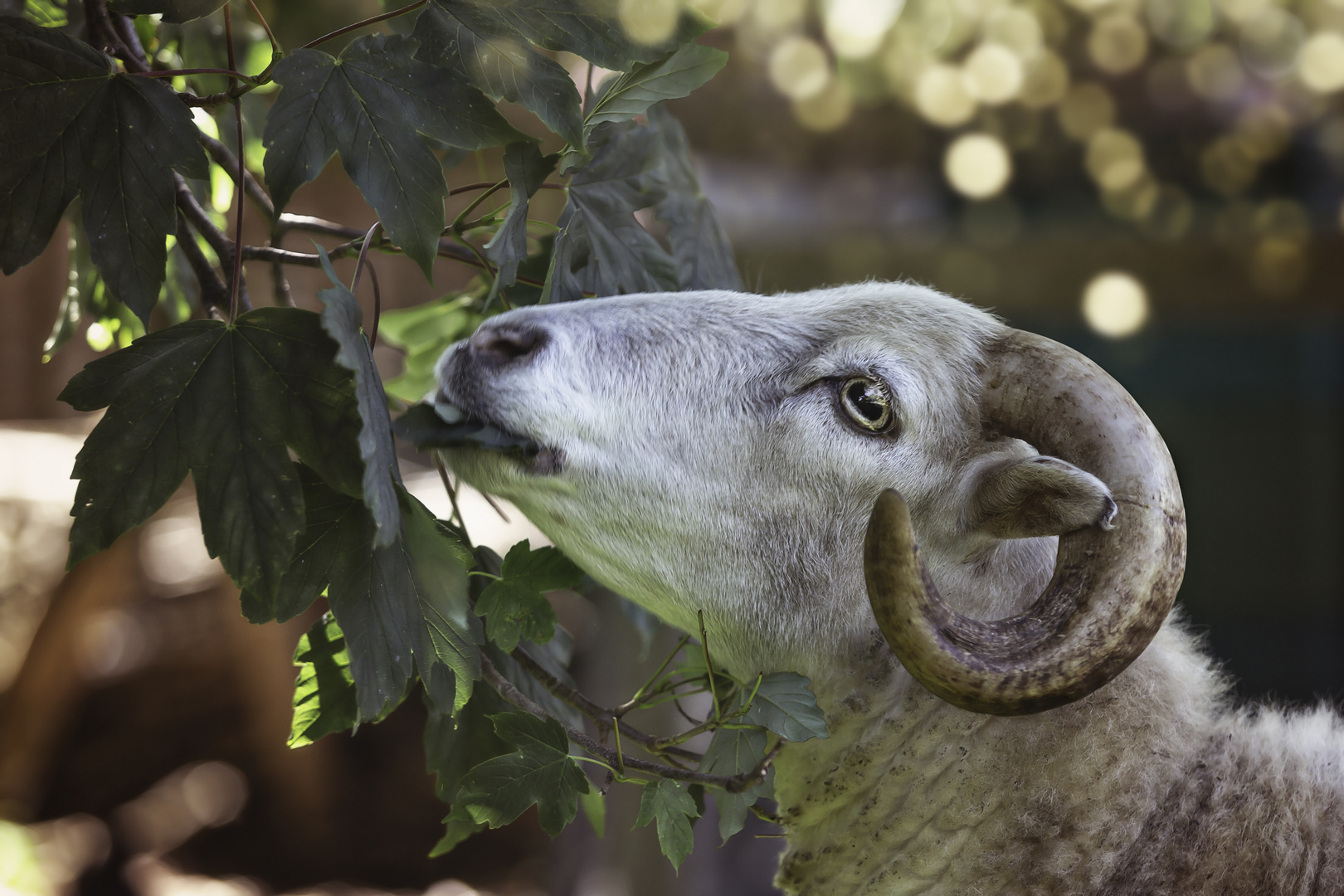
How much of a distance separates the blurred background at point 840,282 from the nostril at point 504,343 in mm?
2620

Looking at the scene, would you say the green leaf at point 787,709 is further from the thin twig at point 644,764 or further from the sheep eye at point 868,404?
the sheep eye at point 868,404

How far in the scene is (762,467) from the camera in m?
1.61

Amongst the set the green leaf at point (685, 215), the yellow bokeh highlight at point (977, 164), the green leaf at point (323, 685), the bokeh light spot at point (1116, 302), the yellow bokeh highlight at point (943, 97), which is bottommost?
the bokeh light spot at point (1116, 302)

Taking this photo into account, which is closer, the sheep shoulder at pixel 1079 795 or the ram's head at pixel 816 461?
the ram's head at pixel 816 461

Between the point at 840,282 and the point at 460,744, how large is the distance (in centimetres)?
320

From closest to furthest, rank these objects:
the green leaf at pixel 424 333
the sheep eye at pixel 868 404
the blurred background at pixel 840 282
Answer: the sheep eye at pixel 868 404 < the green leaf at pixel 424 333 < the blurred background at pixel 840 282

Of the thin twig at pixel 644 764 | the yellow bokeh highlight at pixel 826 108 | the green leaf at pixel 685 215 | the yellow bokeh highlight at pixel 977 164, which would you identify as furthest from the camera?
the yellow bokeh highlight at pixel 977 164

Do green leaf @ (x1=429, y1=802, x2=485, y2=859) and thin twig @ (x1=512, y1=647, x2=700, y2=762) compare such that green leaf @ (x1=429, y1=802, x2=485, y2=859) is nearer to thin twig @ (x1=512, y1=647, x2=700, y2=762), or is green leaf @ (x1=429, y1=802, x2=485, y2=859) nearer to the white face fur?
thin twig @ (x1=512, y1=647, x2=700, y2=762)

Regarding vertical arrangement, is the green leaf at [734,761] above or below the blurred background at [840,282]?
above

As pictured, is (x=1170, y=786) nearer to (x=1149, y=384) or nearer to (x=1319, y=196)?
(x=1149, y=384)

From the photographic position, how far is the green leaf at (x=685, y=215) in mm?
1874

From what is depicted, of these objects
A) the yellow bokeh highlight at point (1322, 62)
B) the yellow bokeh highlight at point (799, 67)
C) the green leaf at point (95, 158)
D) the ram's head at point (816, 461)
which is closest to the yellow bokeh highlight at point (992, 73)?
the yellow bokeh highlight at point (799, 67)

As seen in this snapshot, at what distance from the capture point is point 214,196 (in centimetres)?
201

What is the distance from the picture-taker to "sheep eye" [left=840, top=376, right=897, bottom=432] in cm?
162
